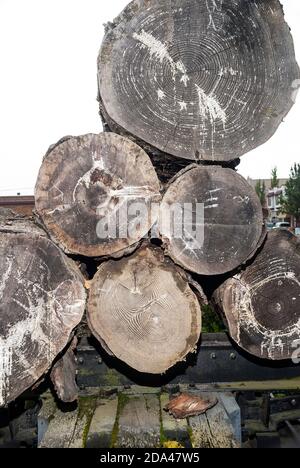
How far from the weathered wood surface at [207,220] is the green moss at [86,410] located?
40.1 inches

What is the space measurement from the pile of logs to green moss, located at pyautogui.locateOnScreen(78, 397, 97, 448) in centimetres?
19

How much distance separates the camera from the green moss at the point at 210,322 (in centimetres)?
392

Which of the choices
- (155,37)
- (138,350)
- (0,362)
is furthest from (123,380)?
(155,37)

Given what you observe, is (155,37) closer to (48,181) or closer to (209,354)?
(48,181)

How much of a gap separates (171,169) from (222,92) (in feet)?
1.65

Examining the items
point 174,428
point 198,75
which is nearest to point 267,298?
point 174,428

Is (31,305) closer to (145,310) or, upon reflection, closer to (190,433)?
(145,310)

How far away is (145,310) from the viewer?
2.34 m

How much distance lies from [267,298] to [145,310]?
0.73 meters

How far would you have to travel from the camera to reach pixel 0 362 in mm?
2162

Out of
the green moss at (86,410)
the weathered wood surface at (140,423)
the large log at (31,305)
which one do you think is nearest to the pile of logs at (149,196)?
the large log at (31,305)

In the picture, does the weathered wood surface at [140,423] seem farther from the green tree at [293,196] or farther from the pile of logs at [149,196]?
the green tree at [293,196]
